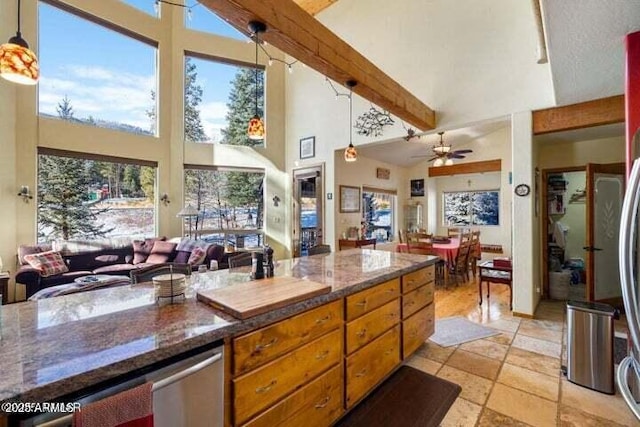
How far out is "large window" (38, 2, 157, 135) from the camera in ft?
17.0

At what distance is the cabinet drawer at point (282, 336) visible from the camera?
4.23 feet

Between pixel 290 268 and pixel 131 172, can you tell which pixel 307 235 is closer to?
pixel 131 172

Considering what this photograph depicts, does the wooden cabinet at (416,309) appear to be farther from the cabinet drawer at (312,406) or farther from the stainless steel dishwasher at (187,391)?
the stainless steel dishwasher at (187,391)

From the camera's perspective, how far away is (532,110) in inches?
148

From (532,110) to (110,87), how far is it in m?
7.27

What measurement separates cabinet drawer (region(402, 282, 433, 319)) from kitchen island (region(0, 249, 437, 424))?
0.45 metres

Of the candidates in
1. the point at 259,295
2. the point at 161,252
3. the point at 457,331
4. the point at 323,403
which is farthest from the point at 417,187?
the point at 259,295

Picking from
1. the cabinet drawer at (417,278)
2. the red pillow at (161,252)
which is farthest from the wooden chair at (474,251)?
the red pillow at (161,252)

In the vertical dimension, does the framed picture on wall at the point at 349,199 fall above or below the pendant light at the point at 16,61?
below

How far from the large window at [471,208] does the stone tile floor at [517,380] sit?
4.00m

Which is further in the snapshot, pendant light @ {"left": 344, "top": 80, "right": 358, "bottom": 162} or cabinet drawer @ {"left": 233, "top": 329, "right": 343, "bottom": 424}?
pendant light @ {"left": 344, "top": 80, "right": 358, "bottom": 162}

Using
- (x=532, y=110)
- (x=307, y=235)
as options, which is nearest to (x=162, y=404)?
(x=532, y=110)

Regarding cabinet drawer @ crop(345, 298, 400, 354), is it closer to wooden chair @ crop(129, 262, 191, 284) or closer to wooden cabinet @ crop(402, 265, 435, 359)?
wooden cabinet @ crop(402, 265, 435, 359)

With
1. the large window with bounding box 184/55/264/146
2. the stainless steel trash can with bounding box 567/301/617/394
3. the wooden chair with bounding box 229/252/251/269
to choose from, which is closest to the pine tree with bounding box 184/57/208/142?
the large window with bounding box 184/55/264/146
